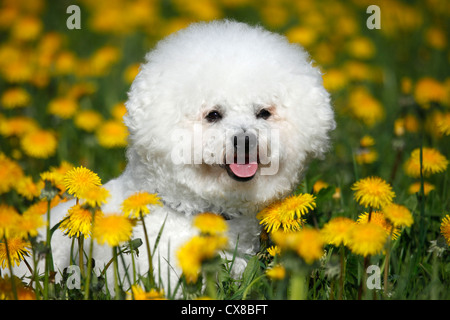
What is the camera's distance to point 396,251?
2.53 meters

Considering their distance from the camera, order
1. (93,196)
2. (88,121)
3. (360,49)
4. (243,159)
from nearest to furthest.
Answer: (93,196)
(243,159)
(88,121)
(360,49)

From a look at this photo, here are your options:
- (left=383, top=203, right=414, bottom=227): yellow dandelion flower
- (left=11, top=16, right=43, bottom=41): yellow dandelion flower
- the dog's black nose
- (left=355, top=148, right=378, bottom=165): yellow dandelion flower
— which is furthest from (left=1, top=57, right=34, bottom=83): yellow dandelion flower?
(left=383, top=203, right=414, bottom=227): yellow dandelion flower

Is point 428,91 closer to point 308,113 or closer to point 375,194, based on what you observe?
point 308,113

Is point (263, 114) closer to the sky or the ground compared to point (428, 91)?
closer to the ground

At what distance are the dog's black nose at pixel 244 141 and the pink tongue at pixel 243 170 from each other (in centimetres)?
9

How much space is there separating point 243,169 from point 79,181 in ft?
1.90

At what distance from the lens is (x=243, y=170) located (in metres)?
2.12

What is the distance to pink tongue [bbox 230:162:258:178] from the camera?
2.12 m

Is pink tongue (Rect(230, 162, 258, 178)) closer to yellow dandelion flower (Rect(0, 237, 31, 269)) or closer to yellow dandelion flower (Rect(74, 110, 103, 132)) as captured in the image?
yellow dandelion flower (Rect(0, 237, 31, 269))

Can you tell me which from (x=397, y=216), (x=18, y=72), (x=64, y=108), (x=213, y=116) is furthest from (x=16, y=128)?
(x=397, y=216)

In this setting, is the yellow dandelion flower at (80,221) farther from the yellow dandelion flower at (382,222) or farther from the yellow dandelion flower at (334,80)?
the yellow dandelion flower at (334,80)

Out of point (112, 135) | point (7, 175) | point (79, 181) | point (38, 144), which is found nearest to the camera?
point (79, 181)

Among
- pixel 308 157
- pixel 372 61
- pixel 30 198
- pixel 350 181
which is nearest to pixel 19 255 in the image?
pixel 30 198

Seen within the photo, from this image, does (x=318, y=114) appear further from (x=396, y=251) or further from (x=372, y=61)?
(x=372, y=61)
